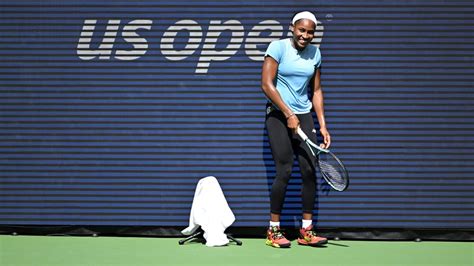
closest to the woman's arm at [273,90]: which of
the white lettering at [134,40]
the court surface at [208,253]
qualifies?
the court surface at [208,253]

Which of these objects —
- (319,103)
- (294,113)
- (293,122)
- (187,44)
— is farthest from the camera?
(187,44)

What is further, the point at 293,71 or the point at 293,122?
the point at 293,71

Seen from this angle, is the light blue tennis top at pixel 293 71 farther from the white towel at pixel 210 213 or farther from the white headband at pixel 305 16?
the white towel at pixel 210 213

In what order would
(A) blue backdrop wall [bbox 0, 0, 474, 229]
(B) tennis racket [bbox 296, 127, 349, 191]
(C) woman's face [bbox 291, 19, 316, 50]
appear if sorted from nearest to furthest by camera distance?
(B) tennis racket [bbox 296, 127, 349, 191] → (C) woman's face [bbox 291, 19, 316, 50] → (A) blue backdrop wall [bbox 0, 0, 474, 229]

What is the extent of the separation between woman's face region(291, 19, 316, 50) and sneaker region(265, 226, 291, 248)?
5.60 ft

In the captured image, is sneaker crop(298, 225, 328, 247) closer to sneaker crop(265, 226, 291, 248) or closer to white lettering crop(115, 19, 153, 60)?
sneaker crop(265, 226, 291, 248)

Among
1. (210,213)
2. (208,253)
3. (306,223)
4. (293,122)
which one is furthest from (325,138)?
(208,253)

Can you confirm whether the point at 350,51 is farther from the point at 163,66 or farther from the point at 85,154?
the point at 85,154

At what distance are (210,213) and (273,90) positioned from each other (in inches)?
51.9

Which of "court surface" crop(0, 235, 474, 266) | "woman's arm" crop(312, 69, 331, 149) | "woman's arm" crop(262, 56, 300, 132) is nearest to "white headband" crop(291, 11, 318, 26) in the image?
"woman's arm" crop(262, 56, 300, 132)

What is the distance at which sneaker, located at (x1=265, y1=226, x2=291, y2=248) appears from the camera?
6.41 meters

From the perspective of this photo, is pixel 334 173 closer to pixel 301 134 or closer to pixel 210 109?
pixel 301 134

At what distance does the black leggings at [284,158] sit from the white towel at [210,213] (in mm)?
490

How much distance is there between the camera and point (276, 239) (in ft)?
21.2
